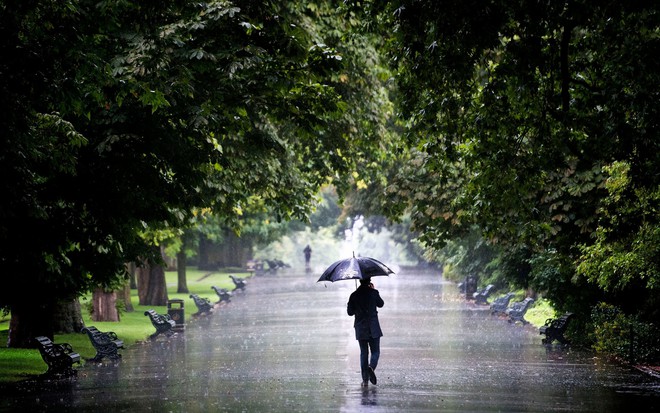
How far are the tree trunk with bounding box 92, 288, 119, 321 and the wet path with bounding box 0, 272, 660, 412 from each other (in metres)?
2.71

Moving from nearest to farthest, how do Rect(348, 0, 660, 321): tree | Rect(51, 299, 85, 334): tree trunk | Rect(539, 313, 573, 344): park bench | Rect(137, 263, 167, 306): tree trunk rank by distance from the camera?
Rect(348, 0, 660, 321): tree
Rect(539, 313, 573, 344): park bench
Rect(51, 299, 85, 334): tree trunk
Rect(137, 263, 167, 306): tree trunk

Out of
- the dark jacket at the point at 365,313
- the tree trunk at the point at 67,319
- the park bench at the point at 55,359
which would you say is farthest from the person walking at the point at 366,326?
the tree trunk at the point at 67,319

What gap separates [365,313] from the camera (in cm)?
1514

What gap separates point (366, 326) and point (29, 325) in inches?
419

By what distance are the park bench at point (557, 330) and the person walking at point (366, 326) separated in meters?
8.58

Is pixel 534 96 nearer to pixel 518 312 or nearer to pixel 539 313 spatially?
pixel 518 312

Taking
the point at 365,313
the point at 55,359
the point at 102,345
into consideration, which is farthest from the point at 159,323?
the point at 365,313

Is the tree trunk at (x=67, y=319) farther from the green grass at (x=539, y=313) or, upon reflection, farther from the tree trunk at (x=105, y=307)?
the green grass at (x=539, y=313)

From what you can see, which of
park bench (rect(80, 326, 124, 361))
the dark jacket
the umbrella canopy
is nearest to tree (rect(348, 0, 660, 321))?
the umbrella canopy

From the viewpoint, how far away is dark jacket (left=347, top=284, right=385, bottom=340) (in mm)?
15086

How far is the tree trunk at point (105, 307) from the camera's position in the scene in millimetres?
29922

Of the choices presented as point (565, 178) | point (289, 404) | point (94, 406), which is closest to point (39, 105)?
point (94, 406)

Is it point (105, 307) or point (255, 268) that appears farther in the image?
point (255, 268)

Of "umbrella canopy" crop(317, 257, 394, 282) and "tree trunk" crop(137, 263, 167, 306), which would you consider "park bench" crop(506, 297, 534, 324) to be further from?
"tree trunk" crop(137, 263, 167, 306)
